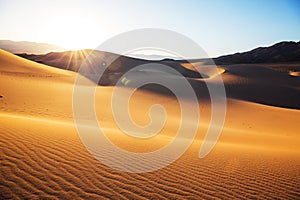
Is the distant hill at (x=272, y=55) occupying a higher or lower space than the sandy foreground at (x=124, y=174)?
higher

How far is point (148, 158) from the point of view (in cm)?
601

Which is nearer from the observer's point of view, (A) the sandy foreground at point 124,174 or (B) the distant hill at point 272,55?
(A) the sandy foreground at point 124,174

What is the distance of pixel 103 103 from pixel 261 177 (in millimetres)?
14312

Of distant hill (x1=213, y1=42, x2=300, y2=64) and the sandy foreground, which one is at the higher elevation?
distant hill (x1=213, y1=42, x2=300, y2=64)

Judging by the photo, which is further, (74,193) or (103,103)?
(103,103)

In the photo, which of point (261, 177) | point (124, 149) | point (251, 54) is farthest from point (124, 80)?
point (251, 54)

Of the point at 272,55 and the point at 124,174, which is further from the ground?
the point at 272,55

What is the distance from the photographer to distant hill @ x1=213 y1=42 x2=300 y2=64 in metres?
77.4

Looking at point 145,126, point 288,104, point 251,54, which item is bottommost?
point 145,126

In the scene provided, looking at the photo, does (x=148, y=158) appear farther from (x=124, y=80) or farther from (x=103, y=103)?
(x=124, y=80)

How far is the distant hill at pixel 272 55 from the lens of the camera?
3049 inches

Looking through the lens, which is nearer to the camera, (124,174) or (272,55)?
(124,174)

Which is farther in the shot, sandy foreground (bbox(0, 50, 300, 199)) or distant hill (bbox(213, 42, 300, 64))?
distant hill (bbox(213, 42, 300, 64))

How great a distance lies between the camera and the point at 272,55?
83.6m
